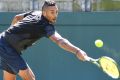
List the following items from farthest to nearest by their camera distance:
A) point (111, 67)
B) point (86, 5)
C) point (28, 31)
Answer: point (86, 5) < point (28, 31) < point (111, 67)

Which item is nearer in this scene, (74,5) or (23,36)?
(23,36)

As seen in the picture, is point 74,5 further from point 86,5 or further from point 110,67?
point 110,67

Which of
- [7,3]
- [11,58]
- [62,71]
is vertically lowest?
[62,71]

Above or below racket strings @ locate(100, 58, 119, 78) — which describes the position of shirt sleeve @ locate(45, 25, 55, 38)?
above

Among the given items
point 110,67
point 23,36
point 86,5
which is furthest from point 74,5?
point 110,67

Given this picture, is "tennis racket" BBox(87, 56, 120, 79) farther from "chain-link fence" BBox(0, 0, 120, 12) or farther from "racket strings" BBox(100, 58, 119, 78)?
"chain-link fence" BBox(0, 0, 120, 12)

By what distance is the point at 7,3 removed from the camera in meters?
8.78

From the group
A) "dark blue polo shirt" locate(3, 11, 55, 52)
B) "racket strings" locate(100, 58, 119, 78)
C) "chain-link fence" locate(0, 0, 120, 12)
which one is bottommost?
"racket strings" locate(100, 58, 119, 78)

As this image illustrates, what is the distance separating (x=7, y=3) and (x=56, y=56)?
1317mm

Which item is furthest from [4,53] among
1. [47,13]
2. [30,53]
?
[30,53]

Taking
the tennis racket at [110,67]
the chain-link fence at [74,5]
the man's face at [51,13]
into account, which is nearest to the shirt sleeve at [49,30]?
the man's face at [51,13]

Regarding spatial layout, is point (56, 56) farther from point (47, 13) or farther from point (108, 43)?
point (47, 13)

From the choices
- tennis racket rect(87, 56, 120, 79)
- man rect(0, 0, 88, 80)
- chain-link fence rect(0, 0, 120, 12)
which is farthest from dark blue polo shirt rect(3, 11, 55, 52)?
chain-link fence rect(0, 0, 120, 12)

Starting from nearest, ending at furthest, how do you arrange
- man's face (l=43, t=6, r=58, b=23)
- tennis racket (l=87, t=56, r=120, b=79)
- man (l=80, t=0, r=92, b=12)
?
tennis racket (l=87, t=56, r=120, b=79) → man's face (l=43, t=6, r=58, b=23) → man (l=80, t=0, r=92, b=12)
